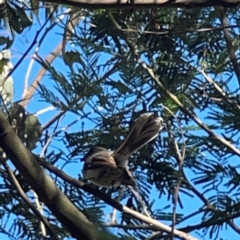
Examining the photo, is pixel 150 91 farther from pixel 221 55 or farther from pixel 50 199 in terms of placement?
pixel 50 199

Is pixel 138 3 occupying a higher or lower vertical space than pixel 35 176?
higher

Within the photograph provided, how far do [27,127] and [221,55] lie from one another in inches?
14.1

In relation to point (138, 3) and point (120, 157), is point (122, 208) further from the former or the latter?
point (138, 3)

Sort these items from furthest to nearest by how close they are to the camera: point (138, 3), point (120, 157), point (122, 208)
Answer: point (120, 157), point (122, 208), point (138, 3)

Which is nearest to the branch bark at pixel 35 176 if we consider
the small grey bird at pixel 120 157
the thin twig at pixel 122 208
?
the thin twig at pixel 122 208

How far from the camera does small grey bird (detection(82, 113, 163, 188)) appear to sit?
97cm

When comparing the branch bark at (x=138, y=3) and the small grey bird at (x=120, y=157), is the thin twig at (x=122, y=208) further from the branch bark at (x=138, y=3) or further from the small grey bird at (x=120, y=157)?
the branch bark at (x=138, y=3)

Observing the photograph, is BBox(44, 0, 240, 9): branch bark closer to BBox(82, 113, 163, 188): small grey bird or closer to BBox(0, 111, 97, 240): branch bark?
BBox(0, 111, 97, 240): branch bark

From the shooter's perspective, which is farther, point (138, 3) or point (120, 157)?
point (120, 157)

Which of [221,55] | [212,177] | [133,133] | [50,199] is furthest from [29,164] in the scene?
[221,55]

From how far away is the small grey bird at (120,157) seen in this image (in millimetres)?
966

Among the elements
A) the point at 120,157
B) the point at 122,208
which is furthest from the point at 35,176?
the point at 120,157

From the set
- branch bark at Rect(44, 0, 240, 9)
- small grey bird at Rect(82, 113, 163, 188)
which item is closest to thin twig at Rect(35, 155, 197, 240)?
small grey bird at Rect(82, 113, 163, 188)

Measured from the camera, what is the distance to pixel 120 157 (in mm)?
987
